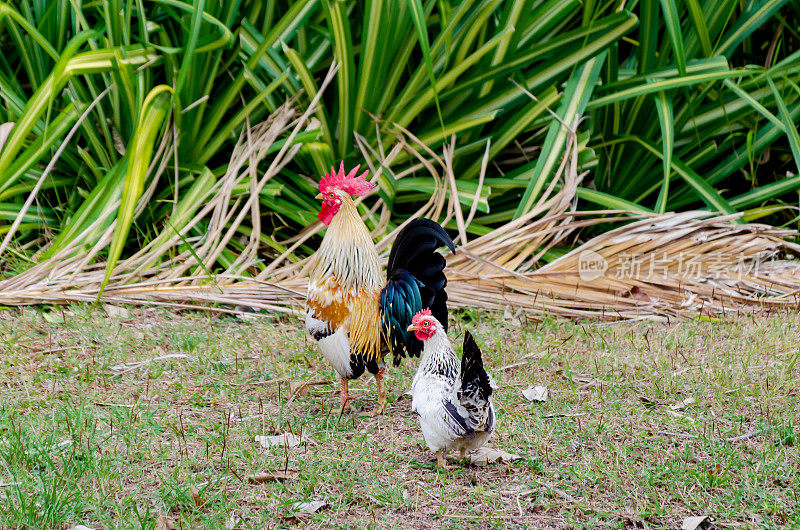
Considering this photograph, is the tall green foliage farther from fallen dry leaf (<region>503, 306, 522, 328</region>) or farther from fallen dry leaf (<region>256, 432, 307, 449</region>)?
fallen dry leaf (<region>256, 432, 307, 449</region>)

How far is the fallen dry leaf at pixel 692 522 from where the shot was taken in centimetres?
209

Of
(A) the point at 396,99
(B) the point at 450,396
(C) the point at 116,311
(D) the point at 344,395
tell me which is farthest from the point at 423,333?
(A) the point at 396,99

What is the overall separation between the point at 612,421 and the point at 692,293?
4.87 feet

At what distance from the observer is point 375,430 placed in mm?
2748

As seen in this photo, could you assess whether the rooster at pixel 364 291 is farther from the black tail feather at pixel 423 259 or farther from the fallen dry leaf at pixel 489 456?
the fallen dry leaf at pixel 489 456

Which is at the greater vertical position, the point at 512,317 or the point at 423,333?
the point at 423,333

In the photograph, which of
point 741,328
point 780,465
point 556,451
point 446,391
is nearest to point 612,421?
point 556,451

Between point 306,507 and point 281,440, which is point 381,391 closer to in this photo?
point 281,440

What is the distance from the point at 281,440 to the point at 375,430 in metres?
0.34

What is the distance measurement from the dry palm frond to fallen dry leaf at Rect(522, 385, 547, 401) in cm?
91

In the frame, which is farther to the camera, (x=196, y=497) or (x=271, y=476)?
(x=271, y=476)

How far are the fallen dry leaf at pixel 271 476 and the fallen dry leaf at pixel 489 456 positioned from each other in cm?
56

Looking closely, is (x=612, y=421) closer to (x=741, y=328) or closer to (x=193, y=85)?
(x=741, y=328)

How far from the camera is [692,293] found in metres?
3.97
